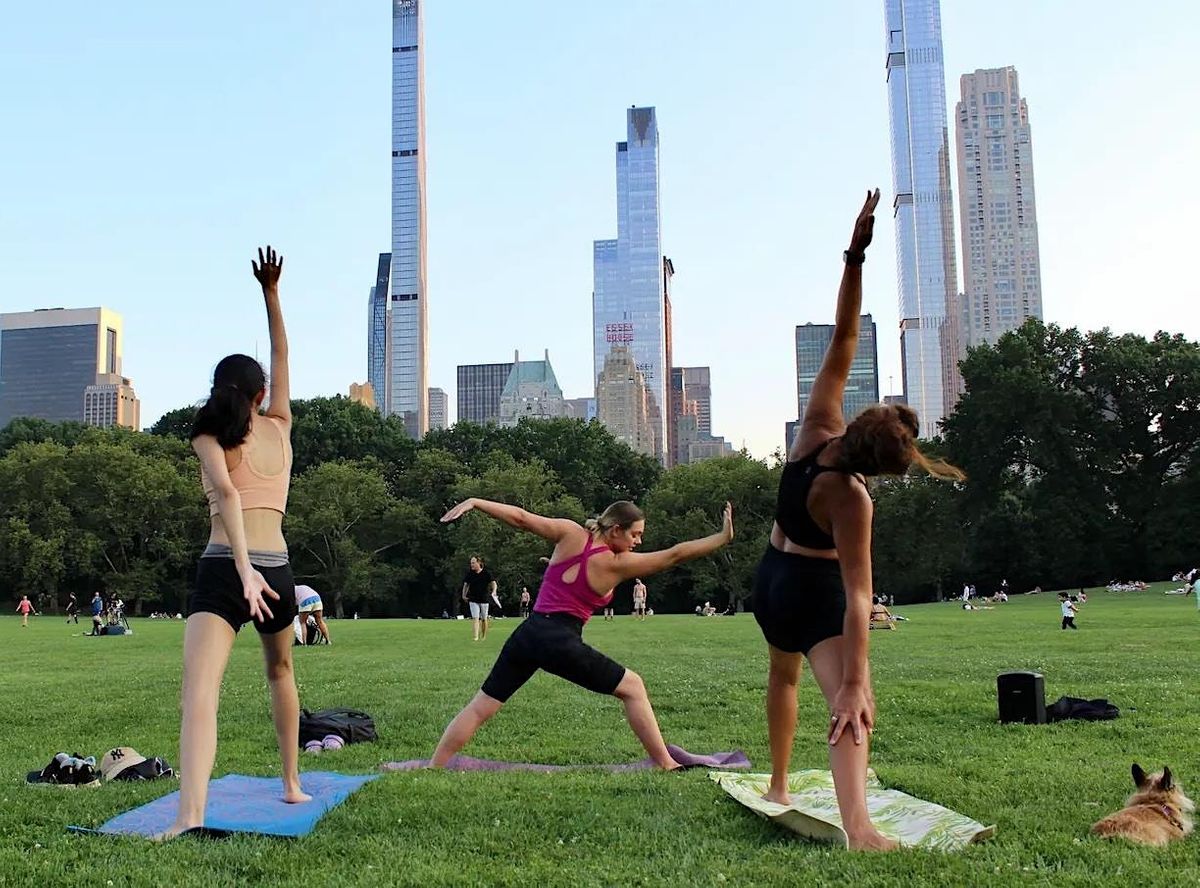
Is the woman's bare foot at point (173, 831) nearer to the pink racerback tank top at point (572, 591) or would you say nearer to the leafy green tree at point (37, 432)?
the pink racerback tank top at point (572, 591)

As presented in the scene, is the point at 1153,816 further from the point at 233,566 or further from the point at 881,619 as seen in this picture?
the point at 881,619

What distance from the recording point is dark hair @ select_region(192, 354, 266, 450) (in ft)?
17.6

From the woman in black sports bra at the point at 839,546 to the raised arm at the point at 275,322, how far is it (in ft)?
10.1

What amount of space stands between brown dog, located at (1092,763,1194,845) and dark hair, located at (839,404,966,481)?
2.09 m

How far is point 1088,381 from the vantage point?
197ft

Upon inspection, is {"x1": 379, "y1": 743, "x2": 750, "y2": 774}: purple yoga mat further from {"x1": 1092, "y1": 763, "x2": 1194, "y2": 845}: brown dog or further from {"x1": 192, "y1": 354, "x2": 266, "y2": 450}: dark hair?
{"x1": 192, "y1": 354, "x2": 266, "y2": 450}: dark hair

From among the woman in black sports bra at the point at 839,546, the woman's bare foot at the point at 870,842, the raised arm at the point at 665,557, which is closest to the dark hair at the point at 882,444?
the woman in black sports bra at the point at 839,546

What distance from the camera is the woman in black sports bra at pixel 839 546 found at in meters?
4.52

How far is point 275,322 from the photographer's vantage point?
6.27 m

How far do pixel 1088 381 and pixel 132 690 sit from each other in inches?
2332

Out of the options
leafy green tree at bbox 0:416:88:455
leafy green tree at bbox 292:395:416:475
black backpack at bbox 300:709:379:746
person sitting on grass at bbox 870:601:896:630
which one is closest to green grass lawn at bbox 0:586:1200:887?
black backpack at bbox 300:709:379:746

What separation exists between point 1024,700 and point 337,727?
6160mm

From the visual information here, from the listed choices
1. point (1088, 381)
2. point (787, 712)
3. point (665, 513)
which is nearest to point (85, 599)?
point (665, 513)

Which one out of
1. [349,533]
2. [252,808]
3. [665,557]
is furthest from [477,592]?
[349,533]
